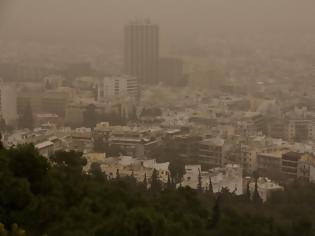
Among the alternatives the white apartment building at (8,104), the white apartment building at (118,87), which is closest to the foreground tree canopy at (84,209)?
the white apartment building at (8,104)

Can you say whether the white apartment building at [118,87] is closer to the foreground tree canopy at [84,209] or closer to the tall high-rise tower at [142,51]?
the tall high-rise tower at [142,51]

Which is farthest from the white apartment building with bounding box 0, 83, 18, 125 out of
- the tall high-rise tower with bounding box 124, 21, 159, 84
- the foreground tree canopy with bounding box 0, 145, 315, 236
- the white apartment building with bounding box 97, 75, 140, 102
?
the foreground tree canopy with bounding box 0, 145, 315, 236

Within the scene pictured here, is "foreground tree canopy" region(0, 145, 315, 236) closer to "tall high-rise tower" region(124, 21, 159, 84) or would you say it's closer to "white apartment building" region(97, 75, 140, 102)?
"white apartment building" region(97, 75, 140, 102)

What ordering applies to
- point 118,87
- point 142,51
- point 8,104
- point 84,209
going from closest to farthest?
1. point 84,209
2. point 8,104
3. point 118,87
4. point 142,51

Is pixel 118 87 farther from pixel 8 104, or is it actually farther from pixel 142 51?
pixel 8 104

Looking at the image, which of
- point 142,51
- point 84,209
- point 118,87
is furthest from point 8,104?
point 84,209

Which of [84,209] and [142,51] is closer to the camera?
[84,209]
